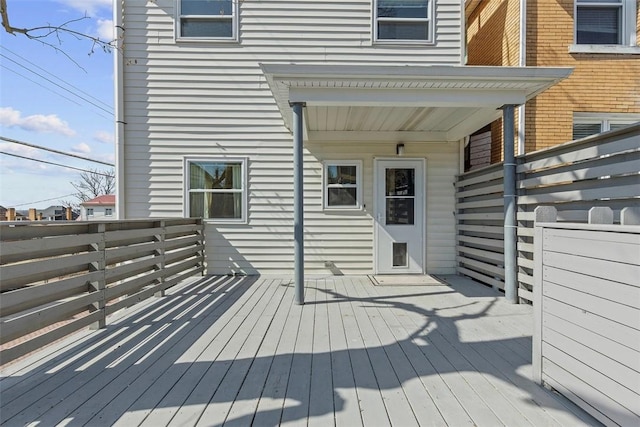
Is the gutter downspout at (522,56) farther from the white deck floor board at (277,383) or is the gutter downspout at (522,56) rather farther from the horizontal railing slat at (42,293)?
the horizontal railing slat at (42,293)

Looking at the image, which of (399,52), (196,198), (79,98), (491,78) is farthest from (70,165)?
(491,78)

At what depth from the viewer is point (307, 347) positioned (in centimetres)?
300

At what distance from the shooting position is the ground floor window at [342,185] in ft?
19.9

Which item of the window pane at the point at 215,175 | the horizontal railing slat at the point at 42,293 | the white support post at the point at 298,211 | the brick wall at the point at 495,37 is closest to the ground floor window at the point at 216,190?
the window pane at the point at 215,175

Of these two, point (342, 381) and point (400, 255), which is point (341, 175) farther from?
point (342, 381)

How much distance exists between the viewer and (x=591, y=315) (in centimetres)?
196

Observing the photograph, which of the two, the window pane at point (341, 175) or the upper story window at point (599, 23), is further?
the window pane at point (341, 175)

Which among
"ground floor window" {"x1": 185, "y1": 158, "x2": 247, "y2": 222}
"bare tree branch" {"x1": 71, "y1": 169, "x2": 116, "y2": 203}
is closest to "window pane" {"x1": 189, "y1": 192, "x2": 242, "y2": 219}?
"ground floor window" {"x1": 185, "y1": 158, "x2": 247, "y2": 222}

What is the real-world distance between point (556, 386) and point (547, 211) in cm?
111

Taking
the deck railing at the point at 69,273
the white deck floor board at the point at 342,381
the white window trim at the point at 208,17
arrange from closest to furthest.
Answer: the white deck floor board at the point at 342,381 < the deck railing at the point at 69,273 < the white window trim at the point at 208,17

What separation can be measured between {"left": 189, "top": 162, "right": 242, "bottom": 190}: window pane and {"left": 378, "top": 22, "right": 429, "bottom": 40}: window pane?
339cm

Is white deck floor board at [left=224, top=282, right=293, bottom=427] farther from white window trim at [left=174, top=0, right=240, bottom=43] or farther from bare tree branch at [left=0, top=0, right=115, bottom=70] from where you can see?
white window trim at [left=174, top=0, right=240, bottom=43]

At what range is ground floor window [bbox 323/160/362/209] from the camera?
6.06 m

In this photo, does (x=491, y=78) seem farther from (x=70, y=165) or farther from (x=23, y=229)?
(x=70, y=165)
